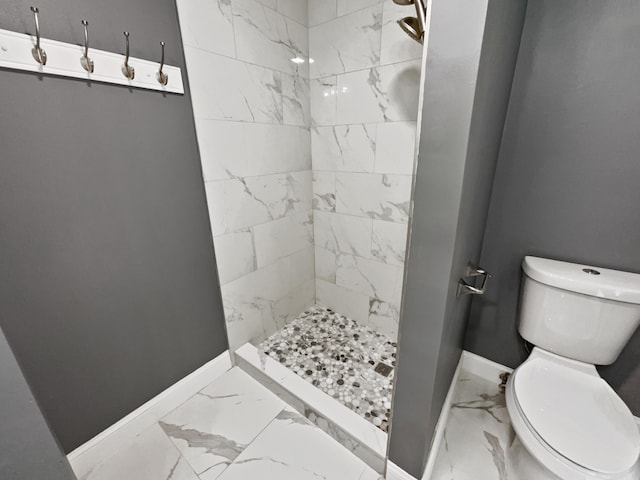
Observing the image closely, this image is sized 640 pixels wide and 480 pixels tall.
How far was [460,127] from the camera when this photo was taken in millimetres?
668

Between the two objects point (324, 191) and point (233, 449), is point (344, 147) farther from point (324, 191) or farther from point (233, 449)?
point (233, 449)

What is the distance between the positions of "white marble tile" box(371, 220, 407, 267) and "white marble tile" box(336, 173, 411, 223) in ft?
0.15

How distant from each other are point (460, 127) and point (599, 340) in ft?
3.97

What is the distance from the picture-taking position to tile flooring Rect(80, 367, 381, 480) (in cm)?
122

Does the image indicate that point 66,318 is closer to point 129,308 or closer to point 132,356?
point 129,308

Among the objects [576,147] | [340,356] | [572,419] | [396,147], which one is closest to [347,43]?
[396,147]

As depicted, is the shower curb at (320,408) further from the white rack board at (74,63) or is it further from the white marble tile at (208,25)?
the white marble tile at (208,25)

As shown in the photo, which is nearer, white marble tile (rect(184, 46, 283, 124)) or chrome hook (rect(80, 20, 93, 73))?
chrome hook (rect(80, 20, 93, 73))

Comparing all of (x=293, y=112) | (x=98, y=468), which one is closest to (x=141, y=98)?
(x=293, y=112)

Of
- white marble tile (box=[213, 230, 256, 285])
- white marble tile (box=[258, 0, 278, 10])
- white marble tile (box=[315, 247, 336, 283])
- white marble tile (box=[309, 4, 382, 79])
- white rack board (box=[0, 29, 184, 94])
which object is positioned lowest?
white marble tile (box=[315, 247, 336, 283])

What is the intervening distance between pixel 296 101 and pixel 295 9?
508mm

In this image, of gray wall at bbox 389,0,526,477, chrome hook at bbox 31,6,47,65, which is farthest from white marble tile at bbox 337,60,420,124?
chrome hook at bbox 31,6,47,65

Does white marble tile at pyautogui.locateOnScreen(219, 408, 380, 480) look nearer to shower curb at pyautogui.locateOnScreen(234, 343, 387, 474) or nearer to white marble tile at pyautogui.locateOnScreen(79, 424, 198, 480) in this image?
shower curb at pyautogui.locateOnScreen(234, 343, 387, 474)

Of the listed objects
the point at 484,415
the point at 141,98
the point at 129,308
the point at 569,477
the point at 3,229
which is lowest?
the point at 484,415
